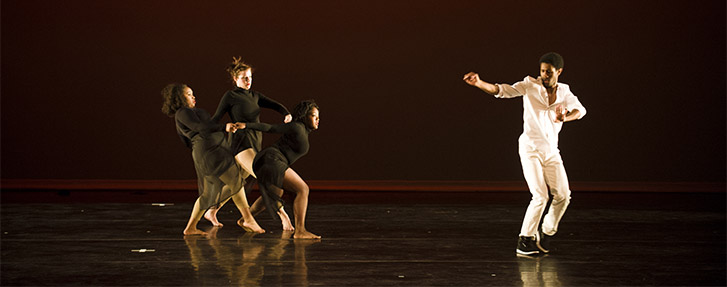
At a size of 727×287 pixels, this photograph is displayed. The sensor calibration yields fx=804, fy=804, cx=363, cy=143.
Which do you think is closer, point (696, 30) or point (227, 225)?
point (227, 225)

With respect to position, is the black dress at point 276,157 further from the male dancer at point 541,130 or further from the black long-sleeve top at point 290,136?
the male dancer at point 541,130

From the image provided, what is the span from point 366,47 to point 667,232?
4.46m

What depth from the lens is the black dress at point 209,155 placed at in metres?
4.87

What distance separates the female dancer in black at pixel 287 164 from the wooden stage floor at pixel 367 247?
21cm

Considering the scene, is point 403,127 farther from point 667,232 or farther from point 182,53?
point 667,232

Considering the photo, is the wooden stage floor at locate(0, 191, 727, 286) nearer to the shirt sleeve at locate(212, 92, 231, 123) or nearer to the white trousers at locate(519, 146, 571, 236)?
the white trousers at locate(519, 146, 571, 236)

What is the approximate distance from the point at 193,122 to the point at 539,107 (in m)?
2.05

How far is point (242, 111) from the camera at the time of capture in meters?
5.04

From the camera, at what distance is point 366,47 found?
8.88m

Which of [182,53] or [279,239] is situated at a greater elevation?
[182,53]

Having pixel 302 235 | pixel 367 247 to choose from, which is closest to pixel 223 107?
pixel 302 235

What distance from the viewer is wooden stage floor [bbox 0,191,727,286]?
3.62 m

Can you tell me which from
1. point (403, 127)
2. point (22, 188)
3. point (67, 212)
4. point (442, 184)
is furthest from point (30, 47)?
point (442, 184)

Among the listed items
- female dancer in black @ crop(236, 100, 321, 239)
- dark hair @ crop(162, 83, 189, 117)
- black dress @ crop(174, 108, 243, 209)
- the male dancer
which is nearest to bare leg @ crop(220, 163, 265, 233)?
black dress @ crop(174, 108, 243, 209)
